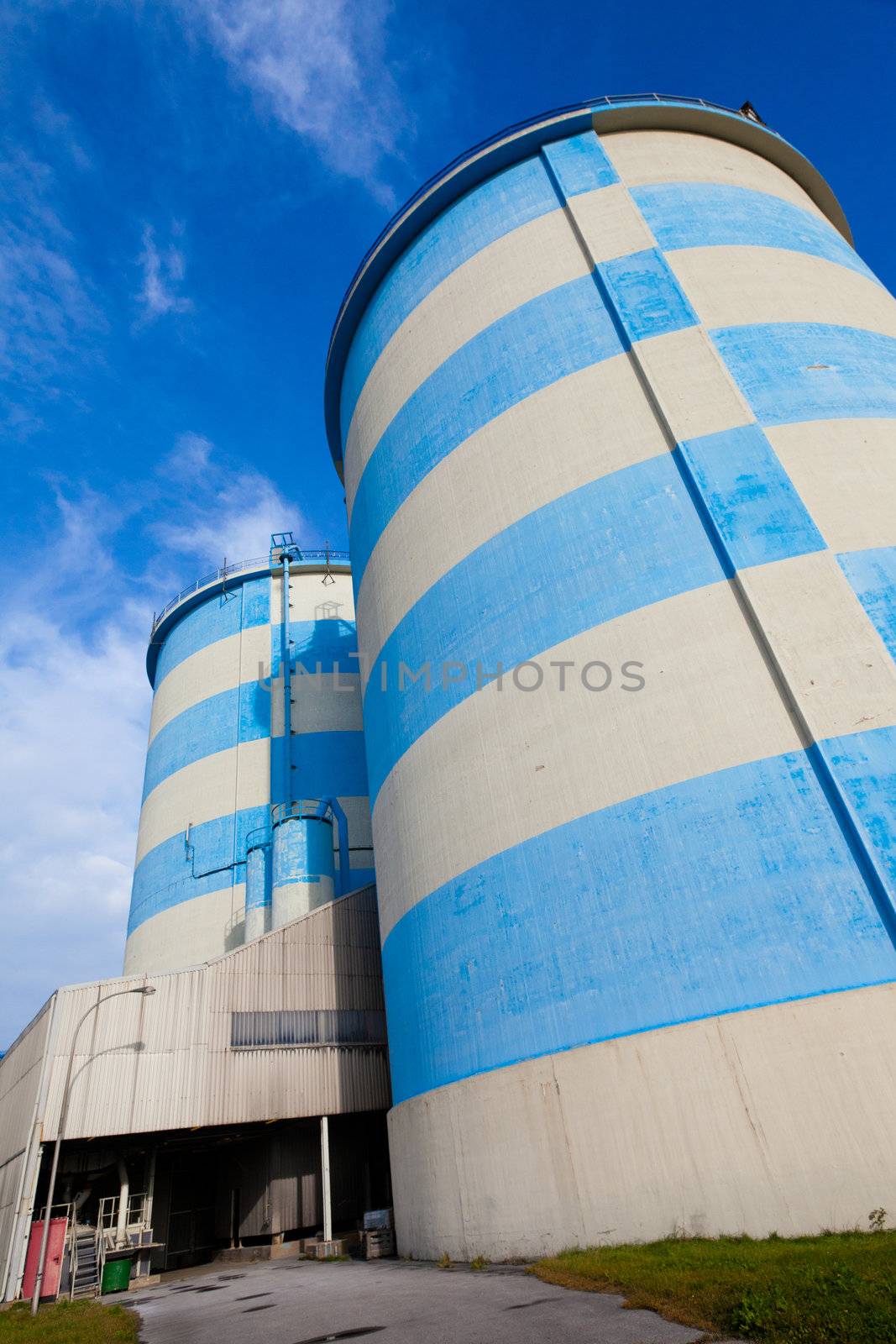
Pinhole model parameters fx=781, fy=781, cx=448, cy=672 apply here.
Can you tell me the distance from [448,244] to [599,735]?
13544 millimetres

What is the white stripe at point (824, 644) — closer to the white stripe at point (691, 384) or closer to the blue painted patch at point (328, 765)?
the white stripe at point (691, 384)

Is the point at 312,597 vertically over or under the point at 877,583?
over

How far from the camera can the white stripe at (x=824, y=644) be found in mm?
10211

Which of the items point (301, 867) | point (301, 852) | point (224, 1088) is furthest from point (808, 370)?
point (224, 1088)

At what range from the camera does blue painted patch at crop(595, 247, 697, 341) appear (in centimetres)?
1434

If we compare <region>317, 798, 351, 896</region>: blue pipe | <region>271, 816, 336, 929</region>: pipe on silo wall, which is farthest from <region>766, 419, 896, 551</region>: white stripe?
<region>317, 798, 351, 896</region>: blue pipe

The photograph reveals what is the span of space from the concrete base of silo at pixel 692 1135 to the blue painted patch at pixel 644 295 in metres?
11.4

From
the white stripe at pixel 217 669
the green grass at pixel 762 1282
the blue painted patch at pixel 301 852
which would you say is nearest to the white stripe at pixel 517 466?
the blue painted patch at pixel 301 852

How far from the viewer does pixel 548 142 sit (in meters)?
18.4

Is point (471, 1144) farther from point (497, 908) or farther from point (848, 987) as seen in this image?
point (848, 987)

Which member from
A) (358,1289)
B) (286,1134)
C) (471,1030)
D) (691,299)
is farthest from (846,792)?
(286,1134)

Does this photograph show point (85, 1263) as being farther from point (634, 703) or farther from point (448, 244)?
point (448, 244)

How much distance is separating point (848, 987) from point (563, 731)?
5024 mm

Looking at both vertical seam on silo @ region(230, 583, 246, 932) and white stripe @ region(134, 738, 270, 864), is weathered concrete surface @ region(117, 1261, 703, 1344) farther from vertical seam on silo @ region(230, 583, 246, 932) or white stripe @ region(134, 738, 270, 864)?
white stripe @ region(134, 738, 270, 864)
